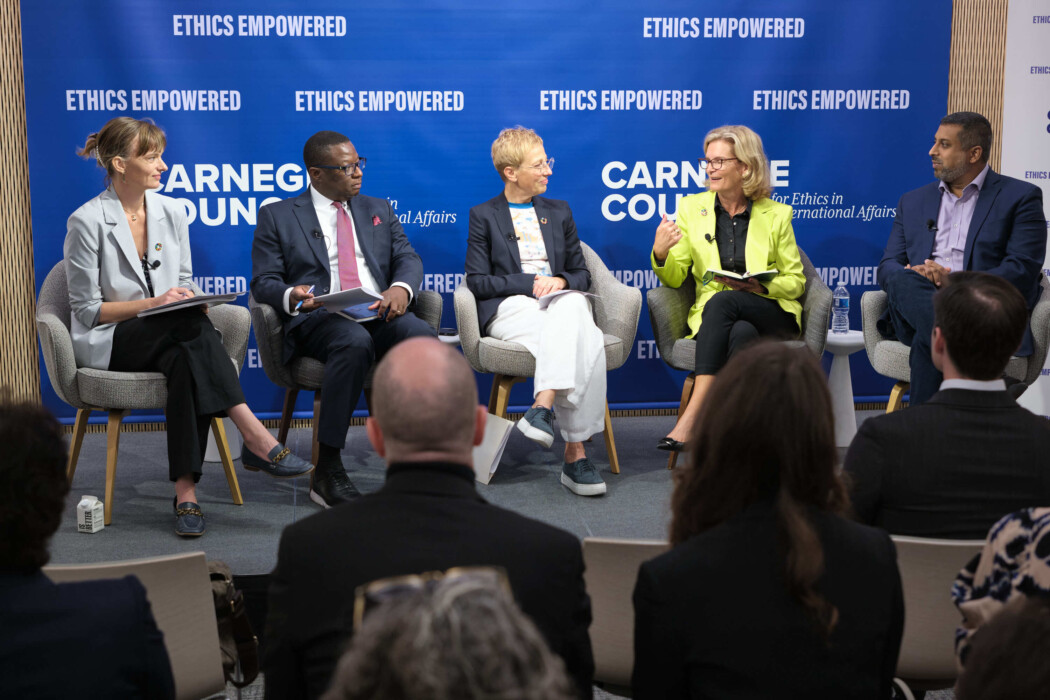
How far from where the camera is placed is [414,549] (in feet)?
4.19

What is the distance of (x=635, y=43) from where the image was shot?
496cm

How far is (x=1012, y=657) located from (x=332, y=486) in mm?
3201

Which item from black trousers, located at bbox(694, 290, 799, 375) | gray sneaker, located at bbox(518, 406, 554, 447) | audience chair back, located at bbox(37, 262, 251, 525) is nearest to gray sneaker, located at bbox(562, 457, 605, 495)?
gray sneaker, located at bbox(518, 406, 554, 447)

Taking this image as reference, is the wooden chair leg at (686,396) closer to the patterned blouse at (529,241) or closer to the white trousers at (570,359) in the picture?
the white trousers at (570,359)

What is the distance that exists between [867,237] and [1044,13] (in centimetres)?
131

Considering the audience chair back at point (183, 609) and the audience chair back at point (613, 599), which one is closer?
the audience chair back at point (183, 609)

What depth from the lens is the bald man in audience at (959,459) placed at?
187cm

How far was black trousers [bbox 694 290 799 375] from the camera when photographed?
13.5 ft

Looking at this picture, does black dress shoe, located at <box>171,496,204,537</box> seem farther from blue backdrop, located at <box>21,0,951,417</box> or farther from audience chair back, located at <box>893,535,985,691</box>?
audience chair back, located at <box>893,535,985,691</box>

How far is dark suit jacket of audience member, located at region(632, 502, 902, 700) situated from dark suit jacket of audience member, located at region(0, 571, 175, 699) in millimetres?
660

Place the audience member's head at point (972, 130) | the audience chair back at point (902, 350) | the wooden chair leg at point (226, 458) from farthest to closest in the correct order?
the audience member's head at point (972, 130), the audience chair back at point (902, 350), the wooden chair leg at point (226, 458)

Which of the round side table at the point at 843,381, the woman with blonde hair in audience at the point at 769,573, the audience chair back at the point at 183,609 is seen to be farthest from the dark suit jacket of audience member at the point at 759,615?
the round side table at the point at 843,381

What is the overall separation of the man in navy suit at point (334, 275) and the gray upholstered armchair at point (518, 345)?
0.18 metres

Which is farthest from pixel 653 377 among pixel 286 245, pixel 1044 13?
pixel 1044 13
